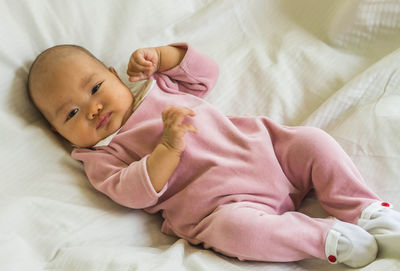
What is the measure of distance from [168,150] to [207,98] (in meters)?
0.38

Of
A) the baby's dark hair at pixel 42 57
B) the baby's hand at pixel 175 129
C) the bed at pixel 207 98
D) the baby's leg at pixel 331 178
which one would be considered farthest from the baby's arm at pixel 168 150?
the baby's dark hair at pixel 42 57

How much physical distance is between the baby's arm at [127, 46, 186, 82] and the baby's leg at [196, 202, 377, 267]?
497mm

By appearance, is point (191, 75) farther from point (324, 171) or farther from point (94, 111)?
point (324, 171)

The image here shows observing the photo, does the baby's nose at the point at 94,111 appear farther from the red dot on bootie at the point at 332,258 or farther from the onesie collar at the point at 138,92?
the red dot on bootie at the point at 332,258

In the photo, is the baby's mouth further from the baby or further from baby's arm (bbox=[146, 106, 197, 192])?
Result: baby's arm (bbox=[146, 106, 197, 192])

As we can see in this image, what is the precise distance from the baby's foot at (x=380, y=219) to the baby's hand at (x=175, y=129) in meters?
0.42

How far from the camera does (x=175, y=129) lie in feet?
3.22

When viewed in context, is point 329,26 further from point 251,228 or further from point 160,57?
point 251,228

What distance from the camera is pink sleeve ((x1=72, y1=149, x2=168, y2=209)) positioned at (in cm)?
98

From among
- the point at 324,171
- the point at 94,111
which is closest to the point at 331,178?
the point at 324,171

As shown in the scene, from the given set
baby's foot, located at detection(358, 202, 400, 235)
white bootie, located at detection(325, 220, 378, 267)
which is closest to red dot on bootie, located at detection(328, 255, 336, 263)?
white bootie, located at detection(325, 220, 378, 267)

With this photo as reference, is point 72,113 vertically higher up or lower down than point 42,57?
lower down

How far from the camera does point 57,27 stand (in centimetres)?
122

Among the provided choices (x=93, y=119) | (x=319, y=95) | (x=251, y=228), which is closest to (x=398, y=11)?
(x=319, y=95)
